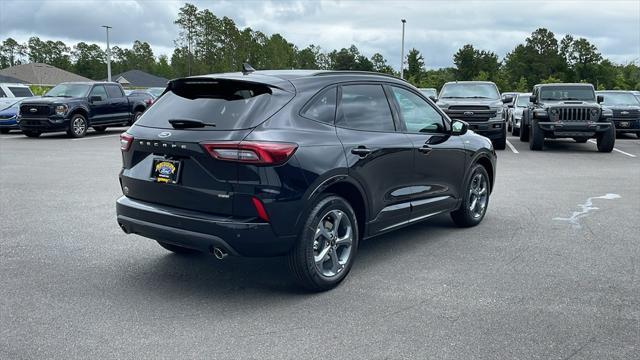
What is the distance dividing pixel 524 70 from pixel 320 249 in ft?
293

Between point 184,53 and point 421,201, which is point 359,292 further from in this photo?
point 184,53

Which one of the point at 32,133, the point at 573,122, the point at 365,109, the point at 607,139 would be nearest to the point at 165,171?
the point at 365,109

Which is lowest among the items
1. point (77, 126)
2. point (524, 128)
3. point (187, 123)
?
point (77, 126)

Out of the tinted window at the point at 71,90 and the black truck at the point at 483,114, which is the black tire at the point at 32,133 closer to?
the tinted window at the point at 71,90

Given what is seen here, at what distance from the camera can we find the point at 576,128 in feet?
51.4

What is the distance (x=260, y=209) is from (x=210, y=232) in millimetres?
394

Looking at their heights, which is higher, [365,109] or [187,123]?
[365,109]

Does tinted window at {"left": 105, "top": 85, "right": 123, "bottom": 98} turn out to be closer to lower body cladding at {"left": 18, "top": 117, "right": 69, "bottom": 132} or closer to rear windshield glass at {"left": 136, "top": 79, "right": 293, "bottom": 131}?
lower body cladding at {"left": 18, "top": 117, "right": 69, "bottom": 132}

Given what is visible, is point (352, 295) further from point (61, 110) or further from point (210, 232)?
point (61, 110)

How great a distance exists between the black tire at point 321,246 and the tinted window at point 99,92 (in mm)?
17711

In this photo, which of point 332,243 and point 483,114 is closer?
point 332,243

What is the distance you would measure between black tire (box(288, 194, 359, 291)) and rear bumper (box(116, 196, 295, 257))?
128mm

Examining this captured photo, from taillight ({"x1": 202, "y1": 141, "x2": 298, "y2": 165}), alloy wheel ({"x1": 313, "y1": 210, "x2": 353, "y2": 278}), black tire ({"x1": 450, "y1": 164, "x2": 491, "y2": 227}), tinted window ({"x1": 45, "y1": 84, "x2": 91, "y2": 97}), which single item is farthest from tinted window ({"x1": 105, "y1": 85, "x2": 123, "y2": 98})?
taillight ({"x1": 202, "y1": 141, "x2": 298, "y2": 165})

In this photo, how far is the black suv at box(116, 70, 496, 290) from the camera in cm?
427
